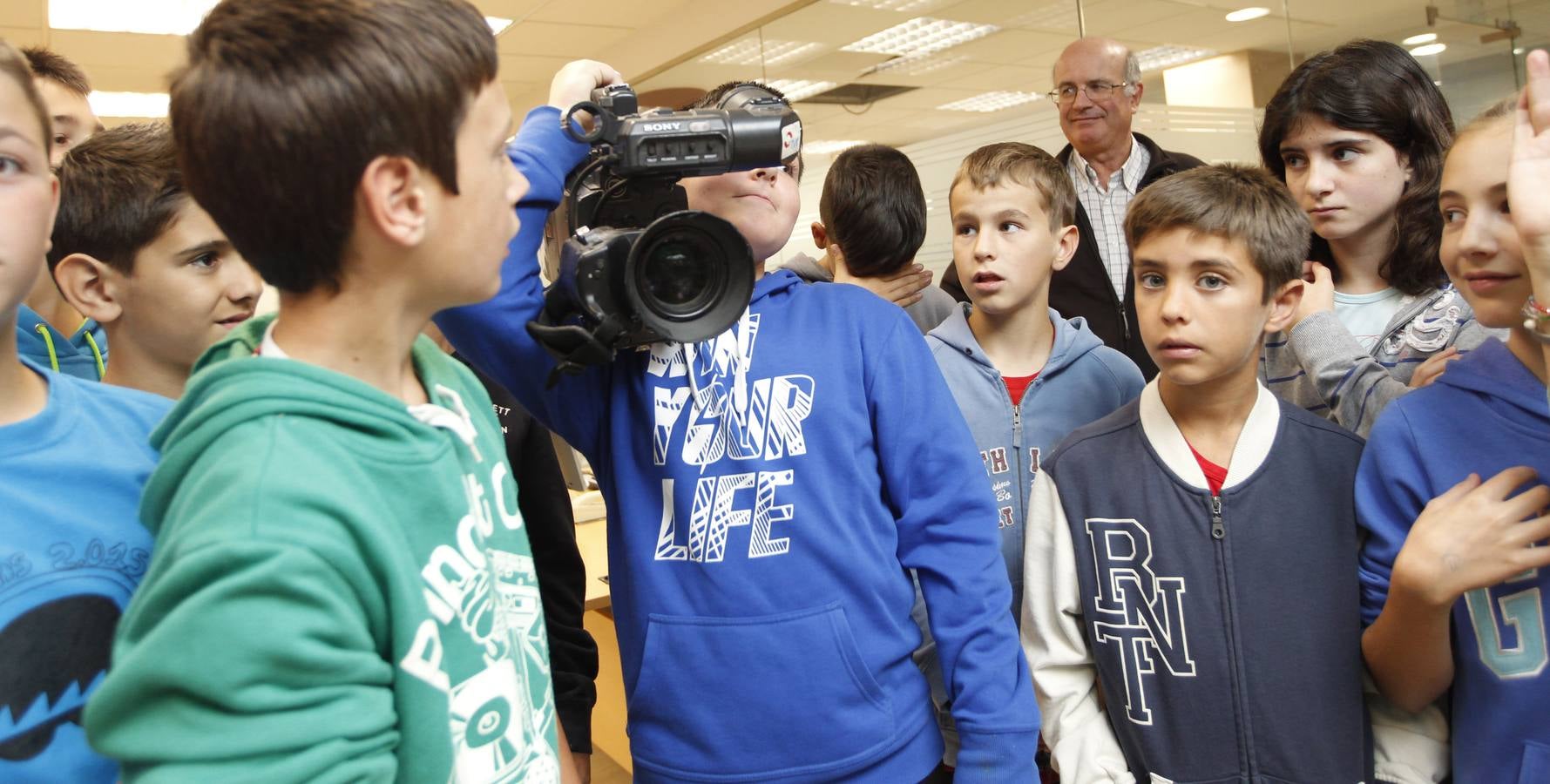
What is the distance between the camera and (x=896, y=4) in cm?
432

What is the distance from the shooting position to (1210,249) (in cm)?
131

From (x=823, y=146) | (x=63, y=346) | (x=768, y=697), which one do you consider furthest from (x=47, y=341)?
(x=823, y=146)

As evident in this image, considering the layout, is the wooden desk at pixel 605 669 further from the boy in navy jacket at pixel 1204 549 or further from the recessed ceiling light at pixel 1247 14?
the recessed ceiling light at pixel 1247 14

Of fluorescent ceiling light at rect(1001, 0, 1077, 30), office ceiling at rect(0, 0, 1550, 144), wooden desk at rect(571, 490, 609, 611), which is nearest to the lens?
wooden desk at rect(571, 490, 609, 611)

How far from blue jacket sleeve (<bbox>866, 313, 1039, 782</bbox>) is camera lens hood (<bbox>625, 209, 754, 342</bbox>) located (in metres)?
0.23

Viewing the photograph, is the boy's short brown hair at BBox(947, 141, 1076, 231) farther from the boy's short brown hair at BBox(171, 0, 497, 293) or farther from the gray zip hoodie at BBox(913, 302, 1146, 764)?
the boy's short brown hair at BBox(171, 0, 497, 293)

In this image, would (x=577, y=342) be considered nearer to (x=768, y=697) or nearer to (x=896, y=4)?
(x=768, y=697)

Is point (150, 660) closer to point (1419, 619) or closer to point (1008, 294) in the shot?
point (1419, 619)

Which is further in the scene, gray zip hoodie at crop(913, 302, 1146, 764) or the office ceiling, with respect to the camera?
the office ceiling

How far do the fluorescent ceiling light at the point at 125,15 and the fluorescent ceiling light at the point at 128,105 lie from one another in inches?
51.3

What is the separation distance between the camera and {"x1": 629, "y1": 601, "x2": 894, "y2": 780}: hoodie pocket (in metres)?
0.99

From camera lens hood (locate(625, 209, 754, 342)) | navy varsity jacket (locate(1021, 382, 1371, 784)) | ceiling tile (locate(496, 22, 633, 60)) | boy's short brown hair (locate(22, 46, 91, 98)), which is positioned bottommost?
navy varsity jacket (locate(1021, 382, 1371, 784))

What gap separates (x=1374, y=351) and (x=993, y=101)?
3.23 metres

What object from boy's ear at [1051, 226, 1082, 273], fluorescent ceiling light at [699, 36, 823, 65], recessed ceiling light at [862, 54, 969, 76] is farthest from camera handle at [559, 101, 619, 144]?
fluorescent ceiling light at [699, 36, 823, 65]
